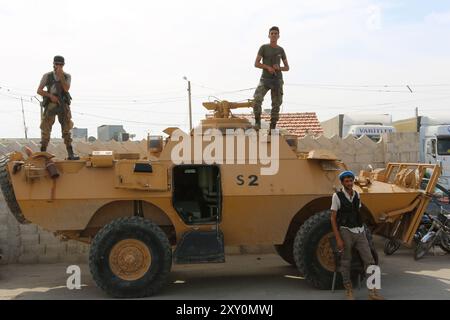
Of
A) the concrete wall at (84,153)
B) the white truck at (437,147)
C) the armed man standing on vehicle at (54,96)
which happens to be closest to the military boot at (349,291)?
the concrete wall at (84,153)

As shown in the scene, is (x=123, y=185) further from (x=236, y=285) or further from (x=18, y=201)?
(x=236, y=285)

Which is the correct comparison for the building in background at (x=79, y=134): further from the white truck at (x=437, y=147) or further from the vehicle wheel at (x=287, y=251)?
the vehicle wheel at (x=287, y=251)

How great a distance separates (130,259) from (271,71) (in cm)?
352

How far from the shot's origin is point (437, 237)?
31.5 feet

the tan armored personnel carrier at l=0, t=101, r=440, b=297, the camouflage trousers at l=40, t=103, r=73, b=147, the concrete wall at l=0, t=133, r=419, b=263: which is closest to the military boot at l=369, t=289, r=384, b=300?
the tan armored personnel carrier at l=0, t=101, r=440, b=297

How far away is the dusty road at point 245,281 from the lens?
286 inches

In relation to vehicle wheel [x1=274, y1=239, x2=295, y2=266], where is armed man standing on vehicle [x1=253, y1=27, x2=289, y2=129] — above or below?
above

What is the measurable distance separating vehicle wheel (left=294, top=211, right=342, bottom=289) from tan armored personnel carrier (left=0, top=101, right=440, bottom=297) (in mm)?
13

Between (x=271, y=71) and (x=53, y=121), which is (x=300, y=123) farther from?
(x=53, y=121)

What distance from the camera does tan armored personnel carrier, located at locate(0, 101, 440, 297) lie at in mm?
7089

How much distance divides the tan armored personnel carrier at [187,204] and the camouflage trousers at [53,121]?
2.33ft

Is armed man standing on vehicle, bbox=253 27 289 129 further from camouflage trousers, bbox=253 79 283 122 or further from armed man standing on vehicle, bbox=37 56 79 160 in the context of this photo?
armed man standing on vehicle, bbox=37 56 79 160

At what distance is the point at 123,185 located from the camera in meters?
7.22
